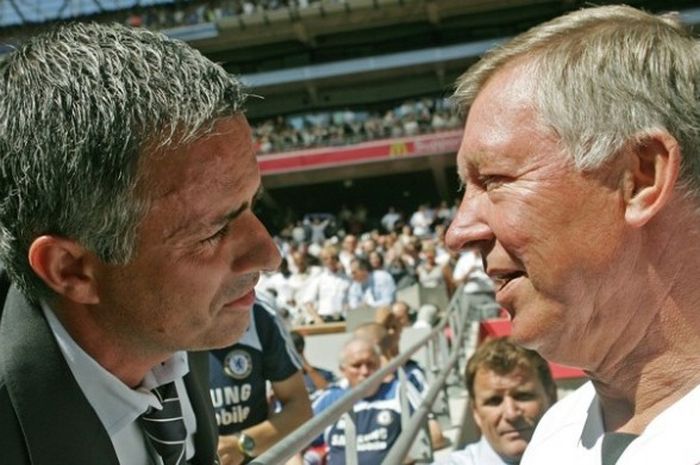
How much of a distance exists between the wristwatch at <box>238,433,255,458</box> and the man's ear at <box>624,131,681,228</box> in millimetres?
1744

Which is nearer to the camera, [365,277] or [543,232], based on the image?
[543,232]

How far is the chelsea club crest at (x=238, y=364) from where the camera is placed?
278 centimetres

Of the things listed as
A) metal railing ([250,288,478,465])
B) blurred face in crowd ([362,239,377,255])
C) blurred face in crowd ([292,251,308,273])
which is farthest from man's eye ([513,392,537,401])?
blurred face in crowd ([292,251,308,273])

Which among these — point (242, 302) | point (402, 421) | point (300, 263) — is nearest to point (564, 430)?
point (242, 302)

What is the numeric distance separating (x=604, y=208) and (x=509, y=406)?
2.04 m

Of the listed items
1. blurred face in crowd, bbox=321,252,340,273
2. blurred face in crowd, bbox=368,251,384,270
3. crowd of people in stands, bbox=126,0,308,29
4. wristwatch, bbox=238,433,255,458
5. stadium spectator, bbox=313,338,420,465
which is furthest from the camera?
crowd of people in stands, bbox=126,0,308,29

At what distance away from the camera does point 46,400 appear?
99cm

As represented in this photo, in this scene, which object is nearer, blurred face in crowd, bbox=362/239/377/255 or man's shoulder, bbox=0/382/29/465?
man's shoulder, bbox=0/382/29/465

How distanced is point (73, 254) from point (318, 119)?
2544cm

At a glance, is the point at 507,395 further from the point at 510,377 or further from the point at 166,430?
the point at 166,430

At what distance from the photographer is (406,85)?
26.8 meters

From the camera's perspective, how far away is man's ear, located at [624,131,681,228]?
0.97m

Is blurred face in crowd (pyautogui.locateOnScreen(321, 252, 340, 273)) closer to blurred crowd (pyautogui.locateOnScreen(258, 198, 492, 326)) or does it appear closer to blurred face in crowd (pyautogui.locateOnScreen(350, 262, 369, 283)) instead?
blurred crowd (pyautogui.locateOnScreen(258, 198, 492, 326))

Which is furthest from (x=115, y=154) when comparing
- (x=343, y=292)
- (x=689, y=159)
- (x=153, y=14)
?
(x=153, y=14)
